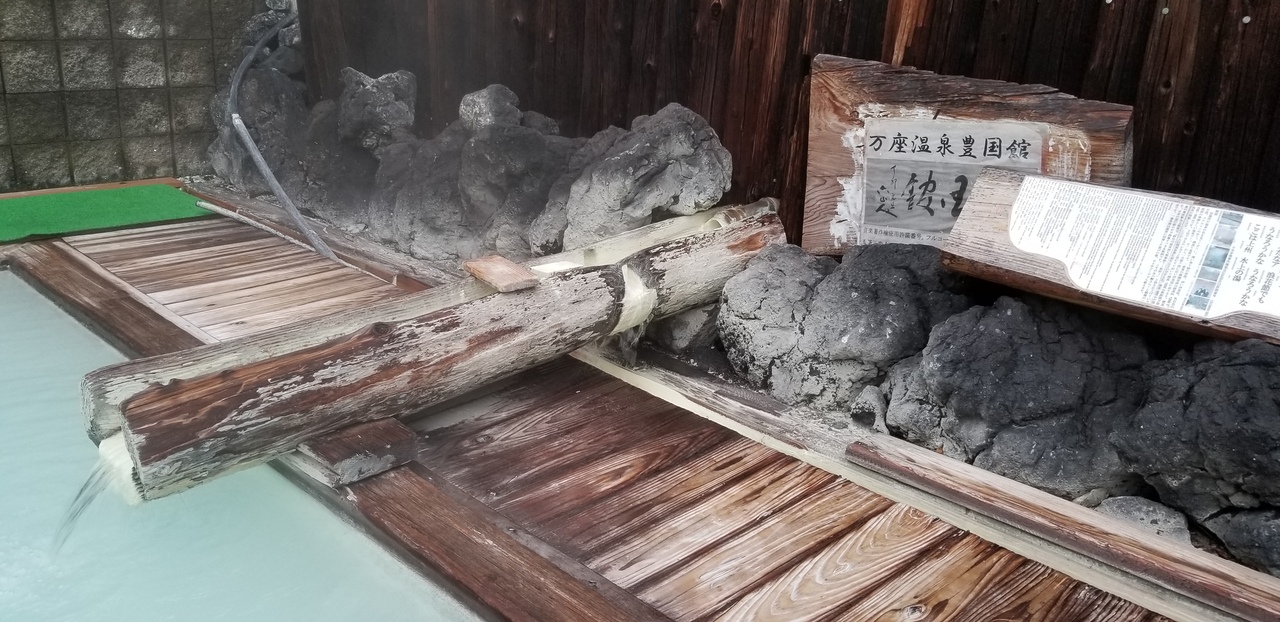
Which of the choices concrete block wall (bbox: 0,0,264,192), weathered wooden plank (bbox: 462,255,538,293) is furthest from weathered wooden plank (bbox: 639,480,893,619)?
concrete block wall (bbox: 0,0,264,192)

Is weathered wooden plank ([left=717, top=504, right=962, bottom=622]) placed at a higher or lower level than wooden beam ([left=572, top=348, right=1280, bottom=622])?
lower

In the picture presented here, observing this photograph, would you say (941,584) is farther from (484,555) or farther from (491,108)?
(491,108)

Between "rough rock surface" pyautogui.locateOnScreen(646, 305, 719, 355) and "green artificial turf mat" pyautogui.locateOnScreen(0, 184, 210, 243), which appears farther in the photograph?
"green artificial turf mat" pyautogui.locateOnScreen(0, 184, 210, 243)

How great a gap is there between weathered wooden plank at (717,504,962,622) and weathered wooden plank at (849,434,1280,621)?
119 millimetres

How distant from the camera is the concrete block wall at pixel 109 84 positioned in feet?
17.7

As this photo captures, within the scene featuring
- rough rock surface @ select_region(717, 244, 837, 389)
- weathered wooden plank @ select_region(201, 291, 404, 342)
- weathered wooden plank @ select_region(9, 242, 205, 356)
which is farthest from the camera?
weathered wooden plank @ select_region(201, 291, 404, 342)

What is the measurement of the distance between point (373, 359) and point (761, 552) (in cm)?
123

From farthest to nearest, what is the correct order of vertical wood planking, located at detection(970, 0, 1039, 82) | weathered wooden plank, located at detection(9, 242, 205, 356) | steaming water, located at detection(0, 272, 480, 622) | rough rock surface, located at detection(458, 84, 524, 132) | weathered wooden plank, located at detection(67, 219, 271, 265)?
rough rock surface, located at detection(458, 84, 524, 132), weathered wooden plank, located at detection(67, 219, 271, 265), weathered wooden plank, located at detection(9, 242, 205, 356), vertical wood planking, located at detection(970, 0, 1039, 82), steaming water, located at detection(0, 272, 480, 622)

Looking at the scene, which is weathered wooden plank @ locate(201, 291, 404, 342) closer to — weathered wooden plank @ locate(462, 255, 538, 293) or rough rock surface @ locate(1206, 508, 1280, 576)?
weathered wooden plank @ locate(462, 255, 538, 293)

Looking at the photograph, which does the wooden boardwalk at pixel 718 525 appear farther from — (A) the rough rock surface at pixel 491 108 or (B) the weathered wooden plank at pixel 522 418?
(A) the rough rock surface at pixel 491 108

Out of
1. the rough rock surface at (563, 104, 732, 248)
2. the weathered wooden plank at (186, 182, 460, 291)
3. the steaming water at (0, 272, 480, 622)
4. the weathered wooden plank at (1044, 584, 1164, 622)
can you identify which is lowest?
the steaming water at (0, 272, 480, 622)

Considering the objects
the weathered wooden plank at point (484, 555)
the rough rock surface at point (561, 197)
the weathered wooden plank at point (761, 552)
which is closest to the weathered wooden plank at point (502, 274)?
the weathered wooden plank at point (484, 555)

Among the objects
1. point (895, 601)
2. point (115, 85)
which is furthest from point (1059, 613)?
point (115, 85)

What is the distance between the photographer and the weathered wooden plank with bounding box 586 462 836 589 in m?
2.21
